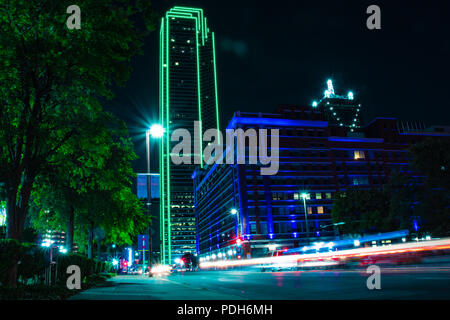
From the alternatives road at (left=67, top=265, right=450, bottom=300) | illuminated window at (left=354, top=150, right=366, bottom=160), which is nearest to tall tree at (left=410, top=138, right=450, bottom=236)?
road at (left=67, top=265, right=450, bottom=300)

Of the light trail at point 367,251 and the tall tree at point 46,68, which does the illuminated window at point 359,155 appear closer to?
the light trail at point 367,251

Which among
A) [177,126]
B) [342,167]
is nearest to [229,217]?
[342,167]

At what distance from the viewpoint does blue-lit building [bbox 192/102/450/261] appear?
84125 millimetres

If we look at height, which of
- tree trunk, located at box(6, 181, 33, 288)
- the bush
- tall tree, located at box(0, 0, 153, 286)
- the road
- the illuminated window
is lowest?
the road

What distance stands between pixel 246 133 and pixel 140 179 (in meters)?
58.3

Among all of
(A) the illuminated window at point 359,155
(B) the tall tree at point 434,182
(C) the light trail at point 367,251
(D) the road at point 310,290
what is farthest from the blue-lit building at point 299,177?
(D) the road at point 310,290

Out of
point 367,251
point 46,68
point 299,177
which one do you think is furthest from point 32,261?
point 299,177

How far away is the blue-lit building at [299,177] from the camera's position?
84.1 meters

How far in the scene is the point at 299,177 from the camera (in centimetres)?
8888

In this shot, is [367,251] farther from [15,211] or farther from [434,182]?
[434,182]

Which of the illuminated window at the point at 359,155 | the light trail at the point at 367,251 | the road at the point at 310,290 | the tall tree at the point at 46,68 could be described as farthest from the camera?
the illuminated window at the point at 359,155

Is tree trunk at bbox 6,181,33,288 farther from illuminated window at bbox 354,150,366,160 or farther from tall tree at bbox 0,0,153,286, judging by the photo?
illuminated window at bbox 354,150,366,160

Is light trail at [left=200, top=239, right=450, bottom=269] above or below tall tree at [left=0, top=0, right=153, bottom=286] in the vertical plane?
below

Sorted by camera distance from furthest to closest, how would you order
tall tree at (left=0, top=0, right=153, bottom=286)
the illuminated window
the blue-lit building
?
1. the illuminated window
2. the blue-lit building
3. tall tree at (left=0, top=0, right=153, bottom=286)
